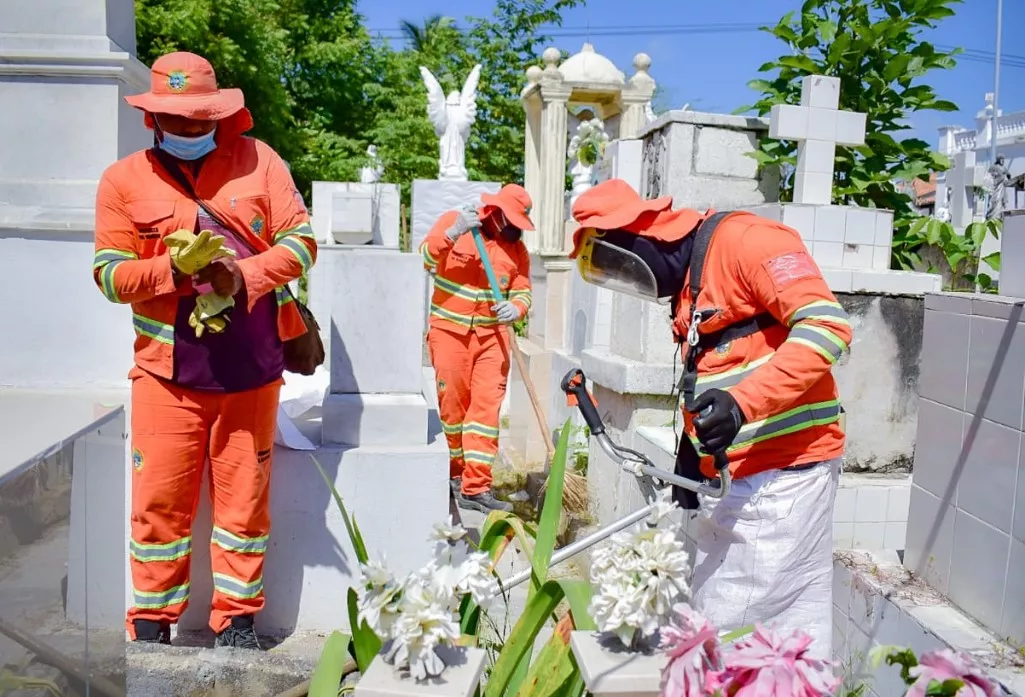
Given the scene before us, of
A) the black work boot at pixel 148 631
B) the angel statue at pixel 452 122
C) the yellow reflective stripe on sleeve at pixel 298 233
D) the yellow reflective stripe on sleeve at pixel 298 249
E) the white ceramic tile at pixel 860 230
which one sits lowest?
the black work boot at pixel 148 631

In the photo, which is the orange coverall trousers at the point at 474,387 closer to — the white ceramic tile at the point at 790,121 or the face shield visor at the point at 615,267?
the white ceramic tile at the point at 790,121

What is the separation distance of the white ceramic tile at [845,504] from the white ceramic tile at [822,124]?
62.5 inches

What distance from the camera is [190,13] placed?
14578 mm

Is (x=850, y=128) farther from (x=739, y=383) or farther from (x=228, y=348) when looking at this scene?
(x=228, y=348)

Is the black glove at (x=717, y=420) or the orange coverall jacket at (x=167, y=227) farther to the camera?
the orange coverall jacket at (x=167, y=227)

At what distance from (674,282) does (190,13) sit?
46.6ft

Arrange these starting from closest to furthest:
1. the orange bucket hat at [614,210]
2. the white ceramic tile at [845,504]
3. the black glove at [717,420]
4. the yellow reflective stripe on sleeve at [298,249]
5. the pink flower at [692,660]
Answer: the pink flower at [692,660]
the black glove at [717,420]
the orange bucket hat at [614,210]
the yellow reflective stripe on sleeve at [298,249]
the white ceramic tile at [845,504]

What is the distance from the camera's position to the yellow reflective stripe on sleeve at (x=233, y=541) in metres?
3.09

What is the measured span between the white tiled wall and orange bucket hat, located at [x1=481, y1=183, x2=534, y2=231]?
2357 mm

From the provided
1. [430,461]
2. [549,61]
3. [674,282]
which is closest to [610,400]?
[430,461]

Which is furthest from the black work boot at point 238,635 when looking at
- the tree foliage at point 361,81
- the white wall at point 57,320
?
the tree foliage at point 361,81

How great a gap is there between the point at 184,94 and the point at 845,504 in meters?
3.07

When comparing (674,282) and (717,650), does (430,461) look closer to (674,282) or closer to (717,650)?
(674,282)

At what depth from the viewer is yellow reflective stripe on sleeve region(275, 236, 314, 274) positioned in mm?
3033
